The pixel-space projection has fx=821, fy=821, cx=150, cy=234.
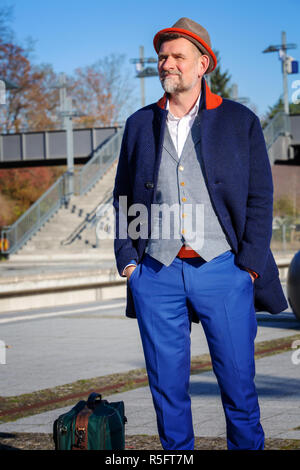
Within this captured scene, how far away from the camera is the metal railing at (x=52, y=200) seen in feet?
142

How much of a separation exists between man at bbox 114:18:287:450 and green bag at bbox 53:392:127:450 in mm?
215

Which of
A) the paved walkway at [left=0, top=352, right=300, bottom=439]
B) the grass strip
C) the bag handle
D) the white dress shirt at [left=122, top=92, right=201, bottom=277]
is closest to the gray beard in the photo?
the white dress shirt at [left=122, top=92, right=201, bottom=277]

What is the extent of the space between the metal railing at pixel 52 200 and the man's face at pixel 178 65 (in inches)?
1550

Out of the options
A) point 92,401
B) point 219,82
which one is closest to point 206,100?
point 92,401

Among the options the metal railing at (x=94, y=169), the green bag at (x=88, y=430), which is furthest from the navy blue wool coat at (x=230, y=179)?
the metal railing at (x=94, y=169)

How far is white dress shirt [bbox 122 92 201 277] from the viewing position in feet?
12.8

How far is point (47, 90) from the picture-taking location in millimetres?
67438

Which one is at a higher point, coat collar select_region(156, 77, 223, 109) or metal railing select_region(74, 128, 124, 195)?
coat collar select_region(156, 77, 223, 109)

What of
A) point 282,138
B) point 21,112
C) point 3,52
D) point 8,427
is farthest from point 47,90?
point 8,427

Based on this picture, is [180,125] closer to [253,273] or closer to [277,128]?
[253,273]

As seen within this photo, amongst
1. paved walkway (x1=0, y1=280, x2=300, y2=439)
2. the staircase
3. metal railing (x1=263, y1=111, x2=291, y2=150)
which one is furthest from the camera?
metal railing (x1=263, y1=111, x2=291, y2=150)

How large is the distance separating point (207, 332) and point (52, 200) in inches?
1680

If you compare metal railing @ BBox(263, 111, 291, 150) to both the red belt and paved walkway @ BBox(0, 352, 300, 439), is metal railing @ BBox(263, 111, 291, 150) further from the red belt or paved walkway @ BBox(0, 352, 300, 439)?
the red belt

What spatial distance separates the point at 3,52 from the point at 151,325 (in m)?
58.6
